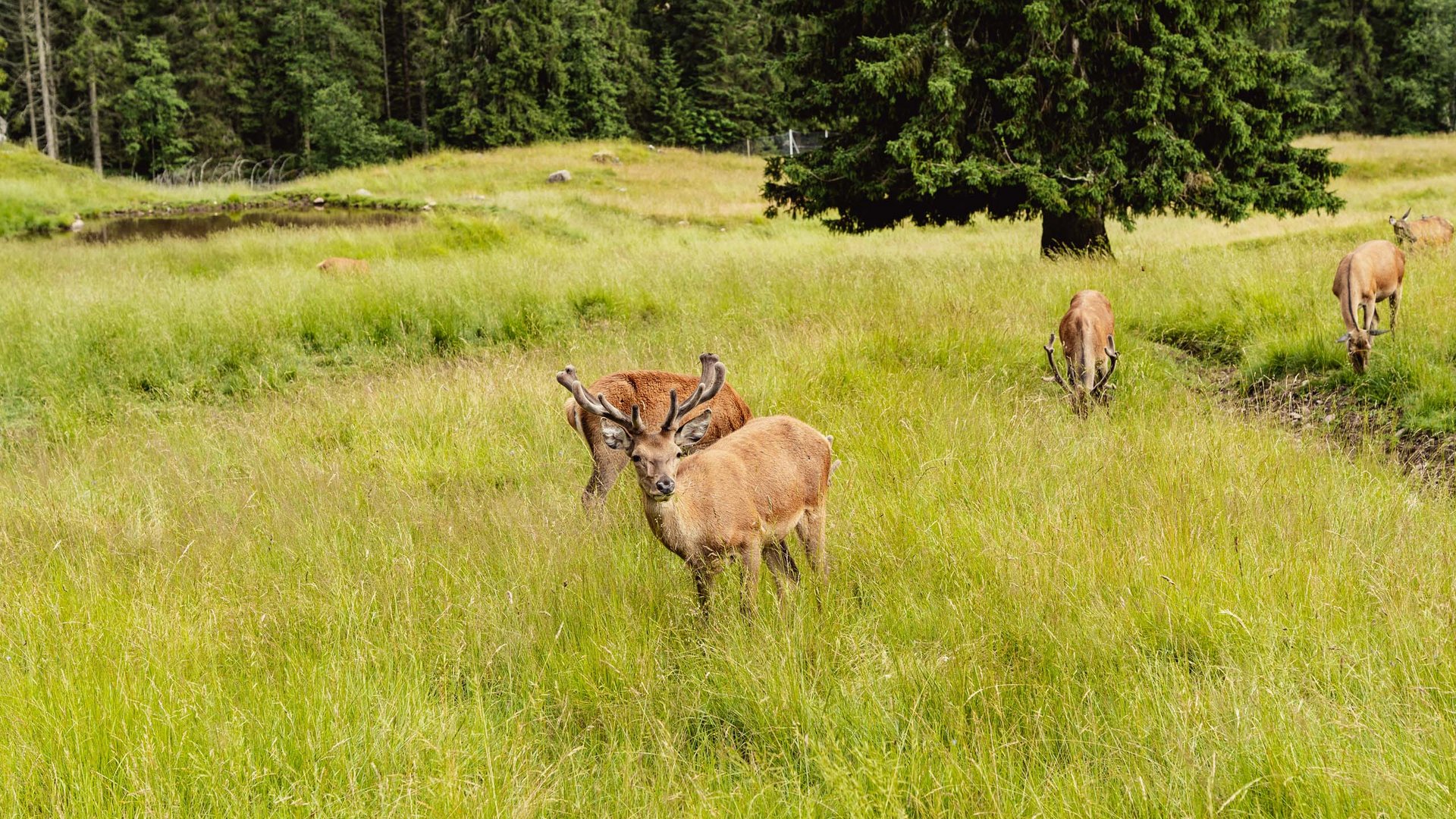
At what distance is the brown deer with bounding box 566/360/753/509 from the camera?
17.0ft

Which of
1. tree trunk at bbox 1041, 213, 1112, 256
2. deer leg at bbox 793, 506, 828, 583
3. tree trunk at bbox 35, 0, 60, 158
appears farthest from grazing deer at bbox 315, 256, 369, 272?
tree trunk at bbox 35, 0, 60, 158

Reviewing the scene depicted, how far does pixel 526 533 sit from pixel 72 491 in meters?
3.19

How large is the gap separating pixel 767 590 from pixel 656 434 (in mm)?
821

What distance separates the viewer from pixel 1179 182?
11797mm

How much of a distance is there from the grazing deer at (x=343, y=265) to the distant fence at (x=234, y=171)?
1285 inches

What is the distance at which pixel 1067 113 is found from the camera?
40.4 ft

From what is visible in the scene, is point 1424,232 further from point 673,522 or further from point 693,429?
point 673,522

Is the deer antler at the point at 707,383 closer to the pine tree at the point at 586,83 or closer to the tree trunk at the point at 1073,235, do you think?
the tree trunk at the point at 1073,235

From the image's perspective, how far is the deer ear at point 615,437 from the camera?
12.1 feet

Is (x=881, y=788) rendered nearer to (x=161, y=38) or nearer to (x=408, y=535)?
(x=408, y=535)

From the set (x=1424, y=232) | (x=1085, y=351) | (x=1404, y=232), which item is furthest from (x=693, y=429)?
(x=1424, y=232)

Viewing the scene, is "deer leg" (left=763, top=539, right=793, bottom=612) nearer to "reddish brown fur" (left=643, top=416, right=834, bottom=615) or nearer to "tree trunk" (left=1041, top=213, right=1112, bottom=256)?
"reddish brown fur" (left=643, top=416, right=834, bottom=615)

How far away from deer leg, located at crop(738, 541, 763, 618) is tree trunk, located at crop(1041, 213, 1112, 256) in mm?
9977

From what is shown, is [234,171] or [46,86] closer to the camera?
[46,86]
